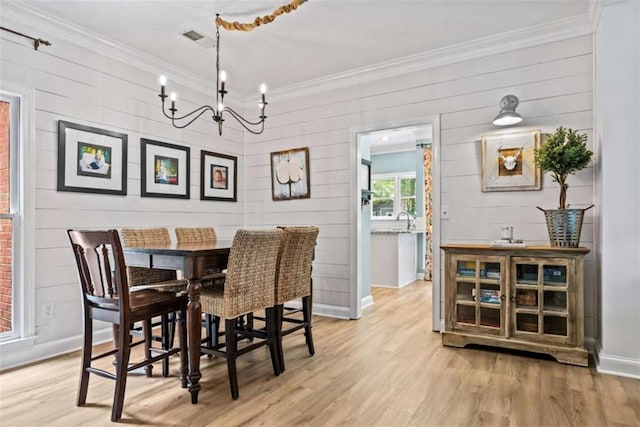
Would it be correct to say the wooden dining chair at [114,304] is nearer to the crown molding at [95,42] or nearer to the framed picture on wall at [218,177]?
the crown molding at [95,42]

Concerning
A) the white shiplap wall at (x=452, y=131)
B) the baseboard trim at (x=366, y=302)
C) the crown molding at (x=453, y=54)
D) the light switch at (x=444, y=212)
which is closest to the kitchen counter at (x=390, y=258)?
the baseboard trim at (x=366, y=302)

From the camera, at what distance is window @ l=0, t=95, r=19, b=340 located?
2914 millimetres

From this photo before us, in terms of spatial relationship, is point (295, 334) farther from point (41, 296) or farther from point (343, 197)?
point (41, 296)

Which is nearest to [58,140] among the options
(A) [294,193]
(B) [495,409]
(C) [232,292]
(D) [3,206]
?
(D) [3,206]

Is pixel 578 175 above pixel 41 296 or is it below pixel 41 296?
above

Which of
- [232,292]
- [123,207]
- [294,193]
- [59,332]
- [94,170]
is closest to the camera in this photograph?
[232,292]

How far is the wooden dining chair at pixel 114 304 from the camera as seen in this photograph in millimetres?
2027

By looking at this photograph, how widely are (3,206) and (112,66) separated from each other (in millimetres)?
1537

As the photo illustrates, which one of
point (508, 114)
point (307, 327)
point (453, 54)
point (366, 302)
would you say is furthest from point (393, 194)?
point (307, 327)

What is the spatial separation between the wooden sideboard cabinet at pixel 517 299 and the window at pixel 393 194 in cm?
445

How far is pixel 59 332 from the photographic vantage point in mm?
3139

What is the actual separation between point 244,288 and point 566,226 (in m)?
2.41

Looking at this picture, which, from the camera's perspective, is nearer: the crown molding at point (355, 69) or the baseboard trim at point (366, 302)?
the crown molding at point (355, 69)

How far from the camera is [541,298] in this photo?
2920 mm
